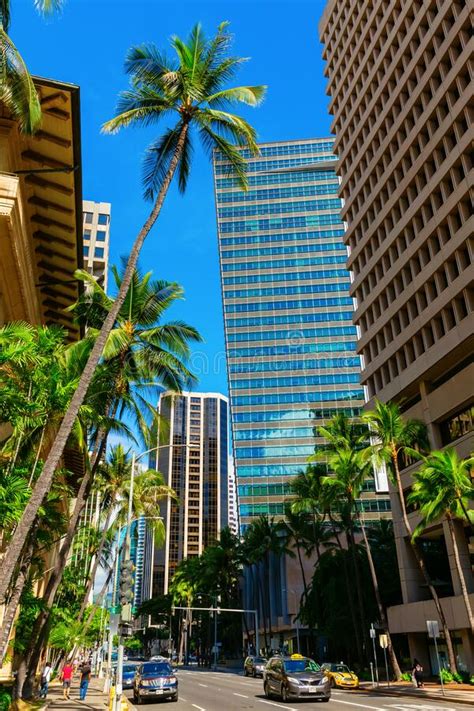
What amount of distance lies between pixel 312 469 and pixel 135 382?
3475 cm

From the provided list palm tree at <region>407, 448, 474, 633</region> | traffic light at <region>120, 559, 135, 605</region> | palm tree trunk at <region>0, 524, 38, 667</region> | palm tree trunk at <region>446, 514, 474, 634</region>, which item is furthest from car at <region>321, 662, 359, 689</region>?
traffic light at <region>120, 559, 135, 605</region>

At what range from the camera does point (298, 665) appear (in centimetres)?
2367

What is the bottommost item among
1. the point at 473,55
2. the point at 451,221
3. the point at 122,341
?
the point at 122,341

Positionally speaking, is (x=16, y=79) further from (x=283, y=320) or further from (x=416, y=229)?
(x=283, y=320)

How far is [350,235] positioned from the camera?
180 feet

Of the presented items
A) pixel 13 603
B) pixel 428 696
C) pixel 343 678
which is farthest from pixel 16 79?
pixel 343 678

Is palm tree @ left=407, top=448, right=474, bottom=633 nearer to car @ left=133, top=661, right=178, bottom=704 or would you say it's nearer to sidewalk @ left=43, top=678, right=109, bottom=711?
car @ left=133, top=661, right=178, bottom=704

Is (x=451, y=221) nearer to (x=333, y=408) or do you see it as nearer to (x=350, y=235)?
(x=350, y=235)

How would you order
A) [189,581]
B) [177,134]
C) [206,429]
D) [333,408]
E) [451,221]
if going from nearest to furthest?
[177,134]
[451,221]
[189,581]
[333,408]
[206,429]

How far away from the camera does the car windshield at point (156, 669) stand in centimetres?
2728

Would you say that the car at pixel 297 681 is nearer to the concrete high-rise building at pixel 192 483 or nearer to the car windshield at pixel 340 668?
the car windshield at pixel 340 668

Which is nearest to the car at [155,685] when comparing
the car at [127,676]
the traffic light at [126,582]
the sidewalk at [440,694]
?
the sidewalk at [440,694]

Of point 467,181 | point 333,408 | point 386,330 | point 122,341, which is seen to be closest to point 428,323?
point 386,330

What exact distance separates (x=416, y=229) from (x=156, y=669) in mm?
32600
